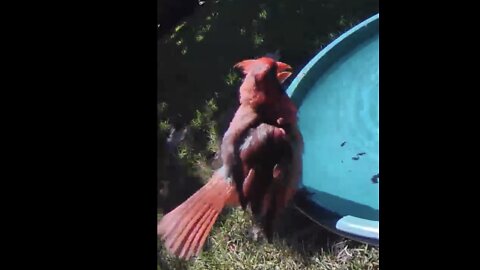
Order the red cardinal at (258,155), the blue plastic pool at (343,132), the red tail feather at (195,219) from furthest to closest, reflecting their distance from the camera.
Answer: the red tail feather at (195,219)
the red cardinal at (258,155)
the blue plastic pool at (343,132)

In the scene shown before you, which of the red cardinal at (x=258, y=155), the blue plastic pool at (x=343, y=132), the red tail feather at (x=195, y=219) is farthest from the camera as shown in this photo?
the red tail feather at (x=195, y=219)

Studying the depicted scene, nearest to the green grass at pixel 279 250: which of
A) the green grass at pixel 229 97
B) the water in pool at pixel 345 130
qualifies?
the green grass at pixel 229 97

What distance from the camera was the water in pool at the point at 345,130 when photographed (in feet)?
9.39

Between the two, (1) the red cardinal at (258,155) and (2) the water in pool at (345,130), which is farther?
(1) the red cardinal at (258,155)

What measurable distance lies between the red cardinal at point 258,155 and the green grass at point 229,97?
0.16 ft

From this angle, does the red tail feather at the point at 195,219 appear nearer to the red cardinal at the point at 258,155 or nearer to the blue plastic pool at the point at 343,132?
the red cardinal at the point at 258,155

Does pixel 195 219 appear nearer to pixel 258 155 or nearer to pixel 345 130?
pixel 258 155

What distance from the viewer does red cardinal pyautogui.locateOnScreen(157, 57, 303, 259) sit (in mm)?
2980

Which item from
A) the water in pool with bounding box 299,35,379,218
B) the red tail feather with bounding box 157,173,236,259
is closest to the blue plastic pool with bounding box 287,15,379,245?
the water in pool with bounding box 299,35,379,218

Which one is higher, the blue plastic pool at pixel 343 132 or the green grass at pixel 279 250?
the blue plastic pool at pixel 343 132

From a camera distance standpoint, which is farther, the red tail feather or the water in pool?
the red tail feather

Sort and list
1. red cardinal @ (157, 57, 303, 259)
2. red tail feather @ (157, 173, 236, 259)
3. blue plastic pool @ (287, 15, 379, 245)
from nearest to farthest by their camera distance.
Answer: blue plastic pool @ (287, 15, 379, 245) < red cardinal @ (157, 57, 303, 259) < red tail feather @ (157, 173, 236, 259)

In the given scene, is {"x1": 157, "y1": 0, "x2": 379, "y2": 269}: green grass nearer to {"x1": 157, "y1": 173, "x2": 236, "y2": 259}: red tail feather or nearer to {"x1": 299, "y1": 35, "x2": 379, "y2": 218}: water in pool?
{"x1": 157, "y1": 173, "x2": 236, "y2": 259}: red tail feather
